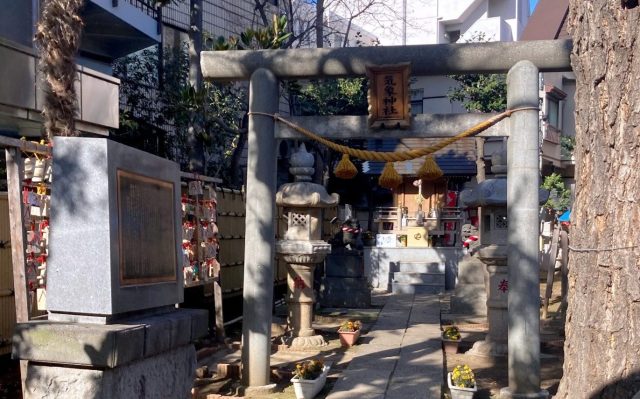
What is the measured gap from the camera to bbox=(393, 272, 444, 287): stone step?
69.0ft

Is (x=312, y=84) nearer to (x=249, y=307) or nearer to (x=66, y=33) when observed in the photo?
(x=249, y=307)

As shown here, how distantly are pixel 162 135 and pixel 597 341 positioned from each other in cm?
1342

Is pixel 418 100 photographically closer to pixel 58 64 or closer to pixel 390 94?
pixel 390 94

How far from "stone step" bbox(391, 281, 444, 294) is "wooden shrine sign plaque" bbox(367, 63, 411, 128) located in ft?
41.9

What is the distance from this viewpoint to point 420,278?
21.1 meters

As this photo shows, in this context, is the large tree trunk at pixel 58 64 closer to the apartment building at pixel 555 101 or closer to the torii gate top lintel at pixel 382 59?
the torii gate top lintel at pixel 382 59

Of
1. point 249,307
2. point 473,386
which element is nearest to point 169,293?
point 249,307

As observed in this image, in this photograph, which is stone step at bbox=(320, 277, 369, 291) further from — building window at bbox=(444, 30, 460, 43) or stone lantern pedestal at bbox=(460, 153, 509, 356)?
building window at bbox=(444, 30, 460, 43)

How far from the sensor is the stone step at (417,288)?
68.3 ft

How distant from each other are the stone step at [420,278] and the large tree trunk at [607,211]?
54.1 feet

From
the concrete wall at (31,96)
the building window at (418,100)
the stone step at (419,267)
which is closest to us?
the concrete wall at (31,96)

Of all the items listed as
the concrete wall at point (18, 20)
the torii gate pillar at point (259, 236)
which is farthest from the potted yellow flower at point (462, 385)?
the concrete wall at point (18, 20)

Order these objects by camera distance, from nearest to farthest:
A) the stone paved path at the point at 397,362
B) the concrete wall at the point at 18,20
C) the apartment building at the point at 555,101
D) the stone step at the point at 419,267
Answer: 1. the stone paved path at the point at 397,362
2. the concrete wall at the point at 18,20
3. the stone step at the point at 419,267
4. the apartment building at the point at 555,101

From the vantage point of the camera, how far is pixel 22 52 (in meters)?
10.5
